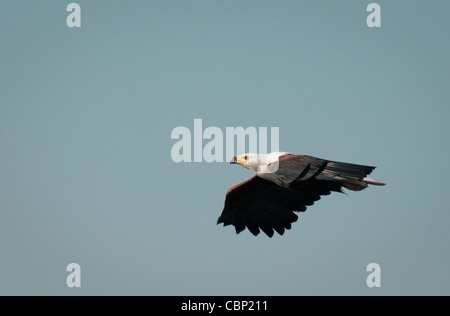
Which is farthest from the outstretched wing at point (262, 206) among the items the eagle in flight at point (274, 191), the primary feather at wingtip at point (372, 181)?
the primary feather at wingtip at point (372, 181)

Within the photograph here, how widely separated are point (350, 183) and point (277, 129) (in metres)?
2.51

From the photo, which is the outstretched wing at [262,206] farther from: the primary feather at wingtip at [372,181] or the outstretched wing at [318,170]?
the outstretched wing at [318,170]

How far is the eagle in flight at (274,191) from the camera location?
19938 millimetres

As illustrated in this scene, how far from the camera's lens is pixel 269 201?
23328mm

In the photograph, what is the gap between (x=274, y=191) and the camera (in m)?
23.1

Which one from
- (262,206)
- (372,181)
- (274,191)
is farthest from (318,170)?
(262,206)

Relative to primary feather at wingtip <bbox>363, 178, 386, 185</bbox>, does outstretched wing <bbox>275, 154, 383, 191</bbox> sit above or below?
above

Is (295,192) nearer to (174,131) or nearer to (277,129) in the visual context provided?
(277,129)

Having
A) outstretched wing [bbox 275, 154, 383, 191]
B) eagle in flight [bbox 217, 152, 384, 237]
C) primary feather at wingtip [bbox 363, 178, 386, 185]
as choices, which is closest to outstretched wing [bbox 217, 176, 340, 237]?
eagle in flight [bbox 217, 152, 384, 237]

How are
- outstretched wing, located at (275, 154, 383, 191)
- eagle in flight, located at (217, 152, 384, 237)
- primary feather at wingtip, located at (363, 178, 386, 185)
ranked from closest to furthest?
outstretched wing, located at (275, 154, 383, 191) < eagle in flight, located at (217, 152, 384, 237) < primary feather at wingtip, located at (363, 178, 386, 185)

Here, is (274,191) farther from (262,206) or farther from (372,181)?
(372,181)

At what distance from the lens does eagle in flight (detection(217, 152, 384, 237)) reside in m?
19.9

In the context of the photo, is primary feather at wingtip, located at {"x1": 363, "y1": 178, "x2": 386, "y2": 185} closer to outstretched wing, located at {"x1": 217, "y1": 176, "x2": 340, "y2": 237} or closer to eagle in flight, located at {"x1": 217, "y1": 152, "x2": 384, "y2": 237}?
eagle in flight, located at {"x1": 217, "y1": 152, "x2": 384, "y2": 237}

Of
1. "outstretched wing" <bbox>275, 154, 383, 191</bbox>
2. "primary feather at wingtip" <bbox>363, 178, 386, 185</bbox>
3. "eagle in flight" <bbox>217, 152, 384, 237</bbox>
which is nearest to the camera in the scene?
"outstretched wing" <bbox>275, 154, 383, 191</bbox>
